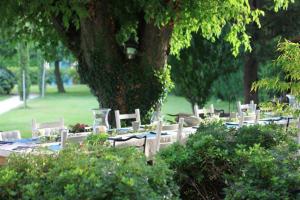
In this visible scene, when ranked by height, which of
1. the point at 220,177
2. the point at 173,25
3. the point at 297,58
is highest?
the point at 173,25

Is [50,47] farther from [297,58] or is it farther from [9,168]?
[9,168]

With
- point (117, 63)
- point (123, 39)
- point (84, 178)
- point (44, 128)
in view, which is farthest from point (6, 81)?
point (84, 178)

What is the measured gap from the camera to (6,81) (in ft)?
154

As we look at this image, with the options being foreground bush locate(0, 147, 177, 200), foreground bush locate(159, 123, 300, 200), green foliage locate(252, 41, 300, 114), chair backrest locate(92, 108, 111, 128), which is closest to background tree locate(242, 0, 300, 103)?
chair backrest locate(92, 108, 111, 128)

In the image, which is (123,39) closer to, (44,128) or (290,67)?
(44,128)

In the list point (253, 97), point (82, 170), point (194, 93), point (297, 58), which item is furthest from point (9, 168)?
point (253, 97)

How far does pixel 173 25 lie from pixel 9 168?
979 centimetres

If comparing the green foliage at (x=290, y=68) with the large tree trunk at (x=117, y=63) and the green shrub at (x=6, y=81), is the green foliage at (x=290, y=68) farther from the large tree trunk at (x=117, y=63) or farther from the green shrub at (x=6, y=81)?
the green shrub at (x=6, y=81)

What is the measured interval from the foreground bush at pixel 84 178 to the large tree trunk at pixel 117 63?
901 cm

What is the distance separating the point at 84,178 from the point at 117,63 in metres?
9.94

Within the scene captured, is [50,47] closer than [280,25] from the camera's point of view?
Yes

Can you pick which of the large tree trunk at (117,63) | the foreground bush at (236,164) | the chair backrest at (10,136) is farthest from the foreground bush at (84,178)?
the large tree trunk at (117,63)

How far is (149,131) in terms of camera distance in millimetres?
10055

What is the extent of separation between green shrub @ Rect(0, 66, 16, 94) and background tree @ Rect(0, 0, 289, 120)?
109 ft
